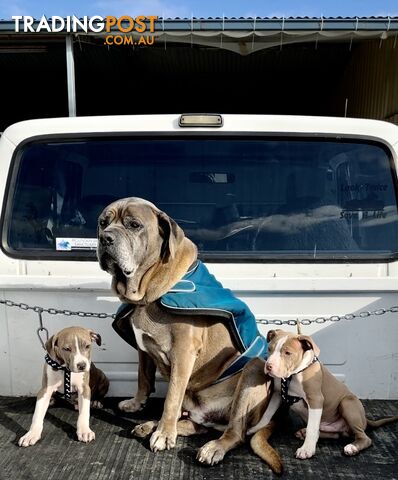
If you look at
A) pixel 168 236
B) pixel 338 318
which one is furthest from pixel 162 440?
pixel 338 318

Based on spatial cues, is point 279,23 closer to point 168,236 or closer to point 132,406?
point 168,236

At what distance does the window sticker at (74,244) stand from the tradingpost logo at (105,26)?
4.61 meters

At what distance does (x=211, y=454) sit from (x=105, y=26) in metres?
5.97

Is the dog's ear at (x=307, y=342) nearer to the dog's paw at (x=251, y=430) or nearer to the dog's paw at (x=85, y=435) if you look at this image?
the dog's paw at (x=251, y=430)

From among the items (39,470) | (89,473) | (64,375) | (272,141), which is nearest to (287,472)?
(89,473)

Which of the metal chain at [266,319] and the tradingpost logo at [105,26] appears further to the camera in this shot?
the tradingpost logo at [105,26]

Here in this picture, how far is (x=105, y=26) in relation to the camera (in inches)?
247

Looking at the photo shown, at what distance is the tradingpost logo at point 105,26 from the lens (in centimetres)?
613

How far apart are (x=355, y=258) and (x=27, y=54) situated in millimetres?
7601

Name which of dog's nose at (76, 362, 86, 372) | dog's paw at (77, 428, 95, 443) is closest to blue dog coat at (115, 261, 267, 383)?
dog's nose at (76, 362, 86, 372)

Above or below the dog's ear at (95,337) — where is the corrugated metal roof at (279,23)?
above

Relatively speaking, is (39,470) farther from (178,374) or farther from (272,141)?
(272,141)

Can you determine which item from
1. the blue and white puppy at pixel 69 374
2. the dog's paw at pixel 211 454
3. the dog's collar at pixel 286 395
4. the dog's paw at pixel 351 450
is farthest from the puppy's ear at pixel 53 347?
the dog's paw at pixel 351 450

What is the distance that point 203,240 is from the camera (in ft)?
8.04
